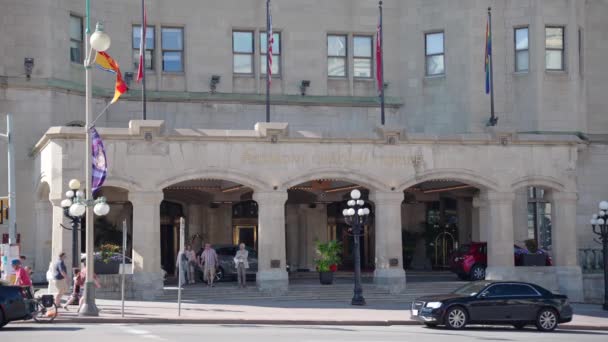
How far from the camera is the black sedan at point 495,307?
29.6m

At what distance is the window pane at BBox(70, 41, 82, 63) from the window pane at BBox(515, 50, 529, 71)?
1862 centimetres

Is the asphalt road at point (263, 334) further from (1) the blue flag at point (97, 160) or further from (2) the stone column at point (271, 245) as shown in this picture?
(2) the stone column at point (271, 245)

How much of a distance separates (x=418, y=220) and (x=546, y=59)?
982 cm

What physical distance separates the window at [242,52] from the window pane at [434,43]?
780cm

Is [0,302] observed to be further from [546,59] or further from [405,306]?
[546,59]

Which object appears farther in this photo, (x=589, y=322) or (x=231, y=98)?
(x=231, y=98)

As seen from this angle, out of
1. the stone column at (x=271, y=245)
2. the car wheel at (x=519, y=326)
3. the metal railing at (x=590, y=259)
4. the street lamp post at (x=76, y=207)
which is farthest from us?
the metal railing at (x=590, y=259)

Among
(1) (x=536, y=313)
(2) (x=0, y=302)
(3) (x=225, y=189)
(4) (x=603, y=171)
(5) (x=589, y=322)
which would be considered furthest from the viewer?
(4) (x=603, y=171)

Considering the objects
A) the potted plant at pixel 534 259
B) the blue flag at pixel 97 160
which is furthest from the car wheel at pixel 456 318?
the potted plant at pixel 534 259

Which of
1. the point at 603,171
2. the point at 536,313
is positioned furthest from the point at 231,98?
the point at 536,313

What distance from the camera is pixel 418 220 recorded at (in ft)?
171

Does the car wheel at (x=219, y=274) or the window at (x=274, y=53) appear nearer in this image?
the car wheel at (x=219, y=274)

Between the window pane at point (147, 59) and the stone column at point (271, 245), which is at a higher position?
the window pane at point (147, 59)

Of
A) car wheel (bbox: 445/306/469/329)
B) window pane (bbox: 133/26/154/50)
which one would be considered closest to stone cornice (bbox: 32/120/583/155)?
window pane (bbox: 133/26/154/50)
